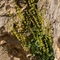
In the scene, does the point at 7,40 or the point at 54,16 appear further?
the point at 7,40

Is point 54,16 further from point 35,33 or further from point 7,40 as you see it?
point 7,40

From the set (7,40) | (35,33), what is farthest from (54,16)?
(7,40)

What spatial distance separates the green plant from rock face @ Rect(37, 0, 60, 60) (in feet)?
0.37

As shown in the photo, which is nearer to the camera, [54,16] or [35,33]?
[54,16]

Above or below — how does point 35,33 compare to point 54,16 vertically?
below

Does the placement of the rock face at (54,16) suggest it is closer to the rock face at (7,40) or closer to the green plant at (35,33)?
the green plant at (35,33)

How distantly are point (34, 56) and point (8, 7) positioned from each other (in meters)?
0.95

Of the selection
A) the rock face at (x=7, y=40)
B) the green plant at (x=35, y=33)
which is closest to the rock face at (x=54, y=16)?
the green plant at (x=35, y=33)

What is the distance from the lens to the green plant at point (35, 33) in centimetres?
359

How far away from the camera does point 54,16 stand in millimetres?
3412

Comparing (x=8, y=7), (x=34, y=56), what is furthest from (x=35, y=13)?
(x=34, y=56)

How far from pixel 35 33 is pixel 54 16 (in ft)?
1.79

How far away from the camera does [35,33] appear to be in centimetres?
379

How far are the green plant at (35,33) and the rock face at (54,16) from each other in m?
0.11
